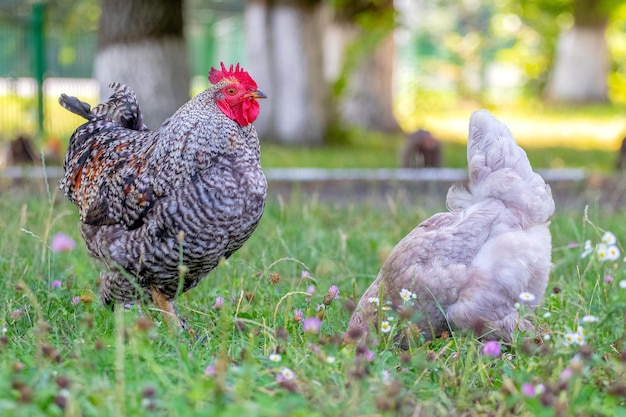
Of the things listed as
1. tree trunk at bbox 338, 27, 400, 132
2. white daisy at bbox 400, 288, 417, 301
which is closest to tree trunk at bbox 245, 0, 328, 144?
tree trunk at bbox 338, 27, 400, 132

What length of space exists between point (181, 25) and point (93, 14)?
35.8 ft

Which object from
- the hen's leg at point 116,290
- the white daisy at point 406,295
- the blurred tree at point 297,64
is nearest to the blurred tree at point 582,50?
the blurred tree at point 297,64

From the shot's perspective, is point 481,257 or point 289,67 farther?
point 289,67

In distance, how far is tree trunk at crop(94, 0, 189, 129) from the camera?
32.9 feet

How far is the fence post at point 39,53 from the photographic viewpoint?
14531 millimetres

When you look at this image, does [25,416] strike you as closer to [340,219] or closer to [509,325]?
[509,325]

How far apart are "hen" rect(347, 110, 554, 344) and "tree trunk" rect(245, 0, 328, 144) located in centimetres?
898

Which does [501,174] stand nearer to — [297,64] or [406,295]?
[406,295]

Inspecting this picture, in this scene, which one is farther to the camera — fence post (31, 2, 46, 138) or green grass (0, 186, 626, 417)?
fence post (31, 2, 46, 138)

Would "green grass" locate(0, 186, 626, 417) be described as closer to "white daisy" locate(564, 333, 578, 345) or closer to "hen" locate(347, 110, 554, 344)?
"white daisy" locate(564, 333, 578, 345)

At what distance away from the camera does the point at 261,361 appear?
3.20 m

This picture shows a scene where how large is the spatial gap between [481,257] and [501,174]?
1.48 ft

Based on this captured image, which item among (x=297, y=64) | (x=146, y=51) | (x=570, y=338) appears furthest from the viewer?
(x=297, y=64)

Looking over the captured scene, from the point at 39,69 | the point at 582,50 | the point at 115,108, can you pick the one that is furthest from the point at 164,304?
the point at 582,50
